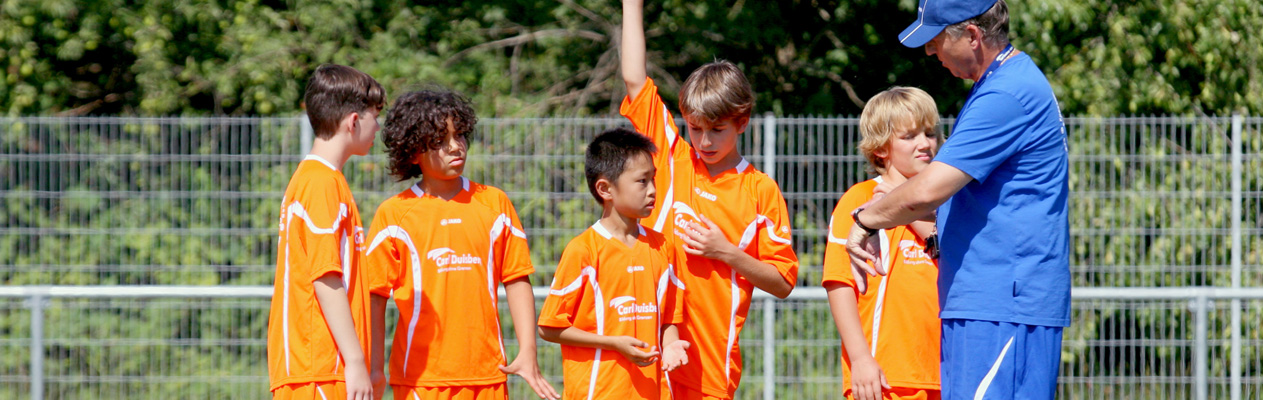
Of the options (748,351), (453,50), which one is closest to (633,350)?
(748,351)

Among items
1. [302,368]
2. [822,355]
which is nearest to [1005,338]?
[302,368]

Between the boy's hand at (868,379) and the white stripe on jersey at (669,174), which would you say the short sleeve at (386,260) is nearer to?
the white stripe on jersey at (669,174)

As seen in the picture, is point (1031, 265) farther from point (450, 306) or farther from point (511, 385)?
point (511, 385)

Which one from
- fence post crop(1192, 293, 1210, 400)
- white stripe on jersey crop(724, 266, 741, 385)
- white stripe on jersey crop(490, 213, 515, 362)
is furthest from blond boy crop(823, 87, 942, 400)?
fence post crop(1192, 293, 1210, 400)

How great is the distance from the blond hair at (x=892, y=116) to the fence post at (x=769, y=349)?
9.55 ft

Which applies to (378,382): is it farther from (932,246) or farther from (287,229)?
(932,246)

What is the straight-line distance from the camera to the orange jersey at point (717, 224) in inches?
144

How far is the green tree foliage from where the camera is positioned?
30.0ft

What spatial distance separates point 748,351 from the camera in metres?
6.62

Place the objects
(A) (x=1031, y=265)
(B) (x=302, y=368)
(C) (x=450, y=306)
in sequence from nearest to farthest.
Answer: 1. (A) (x=1031, y=265)
2. (B) (x=302, y=368)
3. (C) (x=450, y=306)

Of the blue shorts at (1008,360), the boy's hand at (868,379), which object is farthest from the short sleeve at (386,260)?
the blue shorts at (1008,360)

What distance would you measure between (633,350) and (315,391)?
913 millimetres

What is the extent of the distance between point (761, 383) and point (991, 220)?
3.84 metres

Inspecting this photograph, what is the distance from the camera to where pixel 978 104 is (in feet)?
9.49
